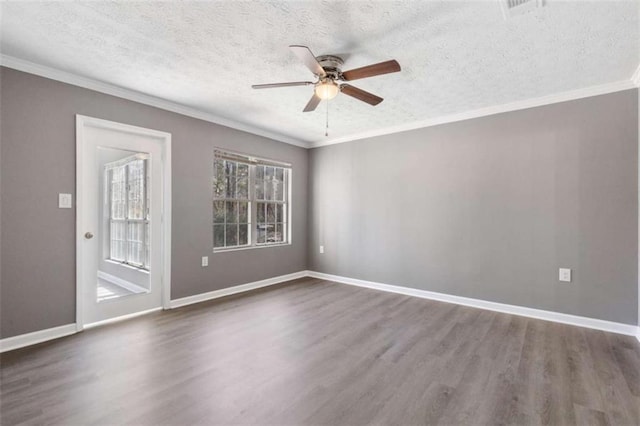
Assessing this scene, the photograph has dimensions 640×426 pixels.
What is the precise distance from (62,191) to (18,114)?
2.32ft

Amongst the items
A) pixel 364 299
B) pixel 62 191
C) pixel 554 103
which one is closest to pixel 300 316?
pixel 364 299

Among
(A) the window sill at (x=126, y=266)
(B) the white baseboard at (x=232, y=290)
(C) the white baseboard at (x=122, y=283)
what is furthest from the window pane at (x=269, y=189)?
(C) the white baseboard at (x=122, y=283)

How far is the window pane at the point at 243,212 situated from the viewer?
4551 mm

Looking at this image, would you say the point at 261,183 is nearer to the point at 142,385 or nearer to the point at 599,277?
the point at 142,385

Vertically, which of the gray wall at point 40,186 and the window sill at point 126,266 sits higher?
the gray wall at point 40,186

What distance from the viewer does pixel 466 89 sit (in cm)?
311

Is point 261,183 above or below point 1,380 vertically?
above

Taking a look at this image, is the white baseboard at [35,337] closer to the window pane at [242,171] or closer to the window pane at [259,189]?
the window pane at [242,171]

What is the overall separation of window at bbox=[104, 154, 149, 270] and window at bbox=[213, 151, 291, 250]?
906mm

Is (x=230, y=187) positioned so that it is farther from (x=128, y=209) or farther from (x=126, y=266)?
(x=126, y=266)

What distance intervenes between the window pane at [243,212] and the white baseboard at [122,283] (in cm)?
160

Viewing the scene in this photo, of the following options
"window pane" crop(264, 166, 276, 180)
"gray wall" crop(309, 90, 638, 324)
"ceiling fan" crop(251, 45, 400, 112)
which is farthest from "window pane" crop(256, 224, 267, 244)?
"ceiling fan" crop(251, 45, 400, 112)

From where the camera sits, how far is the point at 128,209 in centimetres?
336

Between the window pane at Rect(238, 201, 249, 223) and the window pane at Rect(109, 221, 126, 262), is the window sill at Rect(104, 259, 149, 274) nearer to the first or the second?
the window pane at Rect(109, 221, 126, 262)
